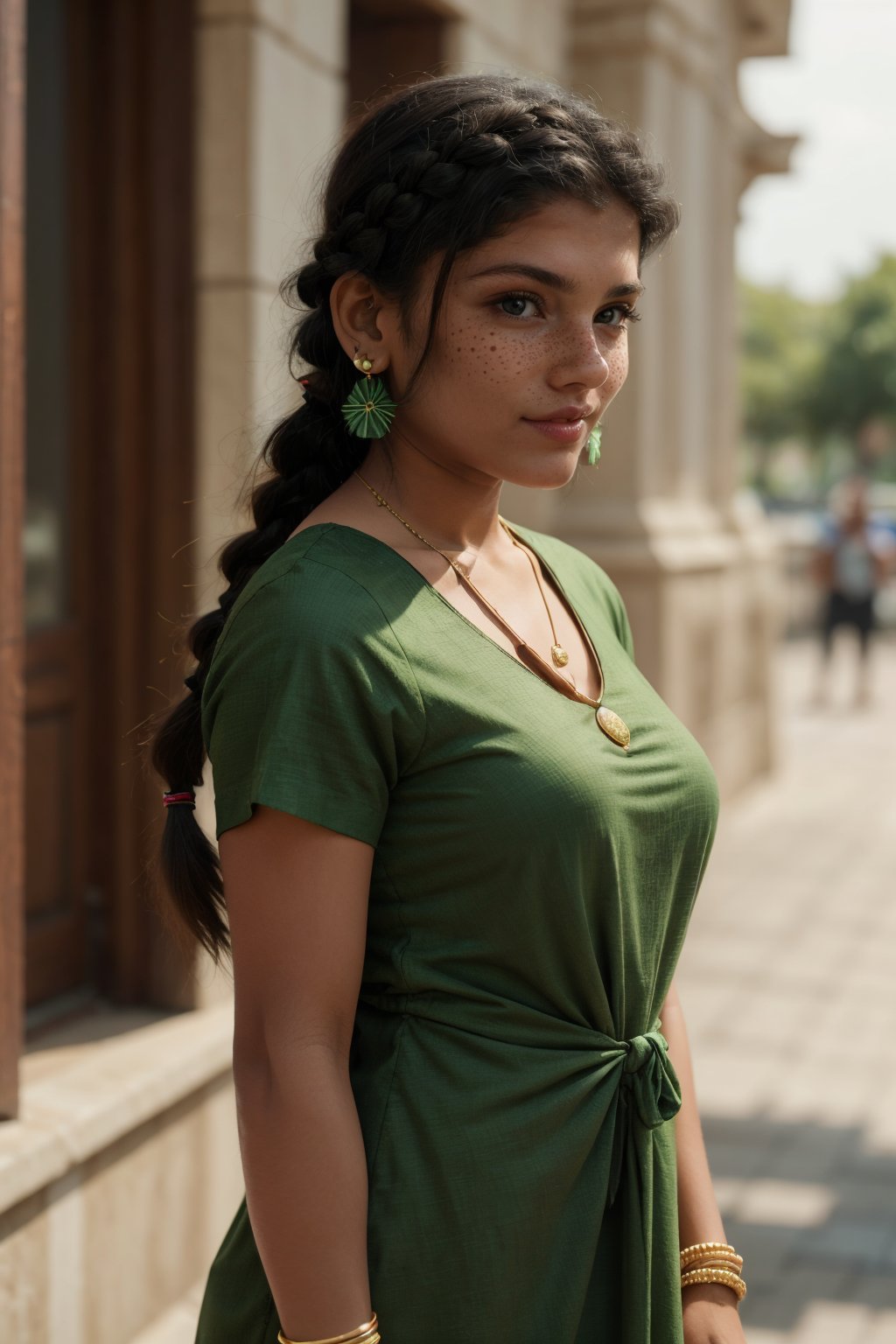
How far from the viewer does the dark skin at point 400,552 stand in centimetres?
151

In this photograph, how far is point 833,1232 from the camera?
4.39 meters

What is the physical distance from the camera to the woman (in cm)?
151

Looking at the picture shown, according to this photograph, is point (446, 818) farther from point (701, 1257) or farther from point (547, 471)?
point (701, 1257)

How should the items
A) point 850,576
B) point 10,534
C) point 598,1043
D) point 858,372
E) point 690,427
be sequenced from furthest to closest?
point 858,372 < point 850,576 < point 690,427 < point 10,534 < point 598,1043

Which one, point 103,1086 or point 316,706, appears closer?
point 316,706

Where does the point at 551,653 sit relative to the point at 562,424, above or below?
below

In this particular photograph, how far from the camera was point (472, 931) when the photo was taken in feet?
5.20

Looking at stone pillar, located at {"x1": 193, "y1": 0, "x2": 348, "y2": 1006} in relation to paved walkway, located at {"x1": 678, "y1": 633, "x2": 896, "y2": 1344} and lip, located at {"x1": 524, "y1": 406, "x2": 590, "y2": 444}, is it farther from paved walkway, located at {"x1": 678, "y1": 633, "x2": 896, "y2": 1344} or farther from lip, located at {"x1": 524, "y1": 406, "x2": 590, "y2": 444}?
lip, located at {"x1": 524, "y1": 406, "x2": 590, "y2": 444}

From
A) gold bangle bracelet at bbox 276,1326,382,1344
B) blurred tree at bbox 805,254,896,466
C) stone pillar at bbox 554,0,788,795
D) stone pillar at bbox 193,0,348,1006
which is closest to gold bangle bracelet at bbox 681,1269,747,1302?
gold bangle bracelet at bbox 276,1326,382,1344

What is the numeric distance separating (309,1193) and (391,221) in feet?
3.17

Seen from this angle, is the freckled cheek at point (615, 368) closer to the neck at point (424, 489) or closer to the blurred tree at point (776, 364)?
the neck at point (424, 489)

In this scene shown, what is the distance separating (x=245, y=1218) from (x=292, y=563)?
75cm

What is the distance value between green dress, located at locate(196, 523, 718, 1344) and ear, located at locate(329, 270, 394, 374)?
0.22 m

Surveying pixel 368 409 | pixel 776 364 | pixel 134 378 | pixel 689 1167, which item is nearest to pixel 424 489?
pixel 368 409
